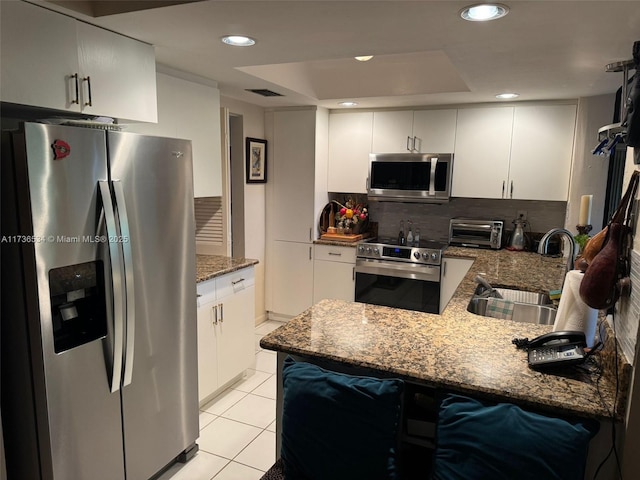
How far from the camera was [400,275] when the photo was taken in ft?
12.8

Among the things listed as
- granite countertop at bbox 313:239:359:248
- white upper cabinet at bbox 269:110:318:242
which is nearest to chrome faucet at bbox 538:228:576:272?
granite countertop at bbox 313:239:359:248

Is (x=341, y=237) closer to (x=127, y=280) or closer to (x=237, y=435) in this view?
(x=237, y=435)

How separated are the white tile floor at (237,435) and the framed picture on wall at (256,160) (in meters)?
1.76

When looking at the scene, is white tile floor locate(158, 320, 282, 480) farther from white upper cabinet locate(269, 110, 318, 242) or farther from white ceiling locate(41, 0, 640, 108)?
white ceiling locate(41, 0, 640, 108)

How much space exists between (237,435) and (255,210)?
2142mm

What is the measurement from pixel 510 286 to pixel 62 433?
2.41 metres

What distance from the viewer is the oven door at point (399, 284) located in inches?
150

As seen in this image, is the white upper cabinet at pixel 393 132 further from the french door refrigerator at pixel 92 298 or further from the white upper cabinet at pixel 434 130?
the french door refrigerator at pixel 92 298

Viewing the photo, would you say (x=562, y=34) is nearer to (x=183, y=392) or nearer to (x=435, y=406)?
(x=435, y=406)

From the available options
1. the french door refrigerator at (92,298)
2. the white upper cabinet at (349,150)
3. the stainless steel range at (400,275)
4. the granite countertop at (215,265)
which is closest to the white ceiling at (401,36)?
the french door refrigerator at (92,298)

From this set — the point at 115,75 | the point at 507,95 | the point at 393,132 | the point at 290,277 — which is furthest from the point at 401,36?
the point at 290,277

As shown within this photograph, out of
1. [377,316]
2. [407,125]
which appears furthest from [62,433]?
[407,125]

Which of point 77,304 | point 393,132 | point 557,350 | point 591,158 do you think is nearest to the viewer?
point 557,350

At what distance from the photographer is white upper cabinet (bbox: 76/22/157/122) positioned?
1.90 m
